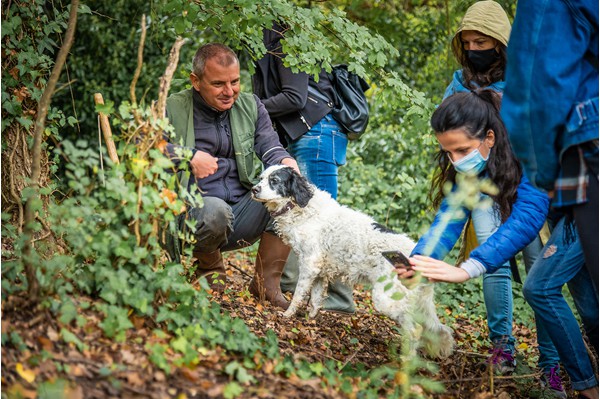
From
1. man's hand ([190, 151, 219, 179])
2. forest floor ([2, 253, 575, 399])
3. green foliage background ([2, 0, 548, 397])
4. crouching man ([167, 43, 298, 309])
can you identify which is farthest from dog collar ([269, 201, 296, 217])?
green foliage background ([2, 0, 548, 397])

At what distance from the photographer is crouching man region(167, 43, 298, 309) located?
5.30 metres

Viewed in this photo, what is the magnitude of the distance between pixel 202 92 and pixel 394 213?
482cm

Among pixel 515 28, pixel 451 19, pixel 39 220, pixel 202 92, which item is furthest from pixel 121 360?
pixel 451 19

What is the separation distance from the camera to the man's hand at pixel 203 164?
4973 millimetres

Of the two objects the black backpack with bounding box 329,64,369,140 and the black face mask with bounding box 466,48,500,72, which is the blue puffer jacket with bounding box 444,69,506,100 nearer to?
the black face mask with bounding box 466,48,500,72

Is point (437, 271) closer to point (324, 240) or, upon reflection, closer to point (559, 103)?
point (559, 103)

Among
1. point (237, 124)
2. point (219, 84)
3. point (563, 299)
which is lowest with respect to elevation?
point (563, 299)

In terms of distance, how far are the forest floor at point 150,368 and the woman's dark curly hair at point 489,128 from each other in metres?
1.14

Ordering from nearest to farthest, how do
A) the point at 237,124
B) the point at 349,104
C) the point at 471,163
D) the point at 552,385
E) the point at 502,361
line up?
the point at 471,163
the point at 552,385
the point at 502,361
the point at 237,124
the point at 349,104

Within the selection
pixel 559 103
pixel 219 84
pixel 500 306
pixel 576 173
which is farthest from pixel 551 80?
pixel 219 84

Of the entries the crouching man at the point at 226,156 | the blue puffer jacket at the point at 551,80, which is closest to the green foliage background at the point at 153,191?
the crouching man at the point at 226,156

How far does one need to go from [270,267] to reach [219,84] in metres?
1.53

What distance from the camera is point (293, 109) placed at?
19.4ft

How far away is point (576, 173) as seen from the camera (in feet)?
10.1
